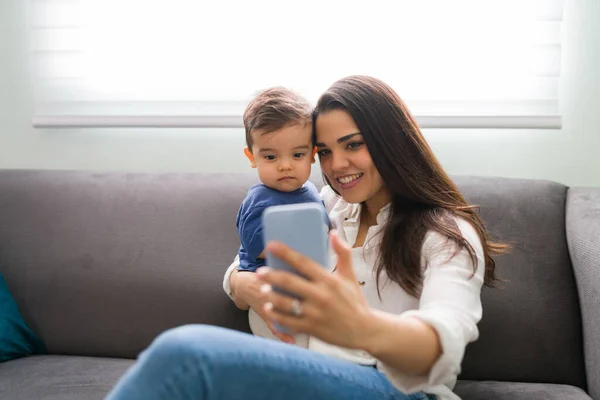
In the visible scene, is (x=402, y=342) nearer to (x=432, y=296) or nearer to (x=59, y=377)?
(x=432, y=296)

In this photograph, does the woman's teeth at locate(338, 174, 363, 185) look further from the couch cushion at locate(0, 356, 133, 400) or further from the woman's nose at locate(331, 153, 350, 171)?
the couch cushion at locate(0, 356, 133, 400)

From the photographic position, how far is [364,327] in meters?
0.96

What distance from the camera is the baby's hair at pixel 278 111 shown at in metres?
1.43

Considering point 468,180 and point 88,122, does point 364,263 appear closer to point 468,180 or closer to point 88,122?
point 468,180

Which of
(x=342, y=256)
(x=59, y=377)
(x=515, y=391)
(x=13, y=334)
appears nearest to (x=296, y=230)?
(x=342, y=256)

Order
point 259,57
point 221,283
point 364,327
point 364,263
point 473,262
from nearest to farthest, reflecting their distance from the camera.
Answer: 1. point 364,327
2. point 473,262
3. point 364,263
4. point 221,283
5. point 259,57

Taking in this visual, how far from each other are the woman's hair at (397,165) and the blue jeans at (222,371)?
359mm

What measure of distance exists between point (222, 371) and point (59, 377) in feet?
2.66

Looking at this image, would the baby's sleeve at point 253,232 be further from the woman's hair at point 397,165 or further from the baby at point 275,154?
the woman's hair at point 397,165

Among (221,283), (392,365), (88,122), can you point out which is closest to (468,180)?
(221,283)

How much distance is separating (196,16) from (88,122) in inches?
18.3

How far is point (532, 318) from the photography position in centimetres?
164

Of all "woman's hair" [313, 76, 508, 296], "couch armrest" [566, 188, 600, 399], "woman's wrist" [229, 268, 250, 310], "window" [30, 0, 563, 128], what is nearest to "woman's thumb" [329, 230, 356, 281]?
"woman's hair" [313, 76, 508, 296]

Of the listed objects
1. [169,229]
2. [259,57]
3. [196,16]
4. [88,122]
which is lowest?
[169,229]
